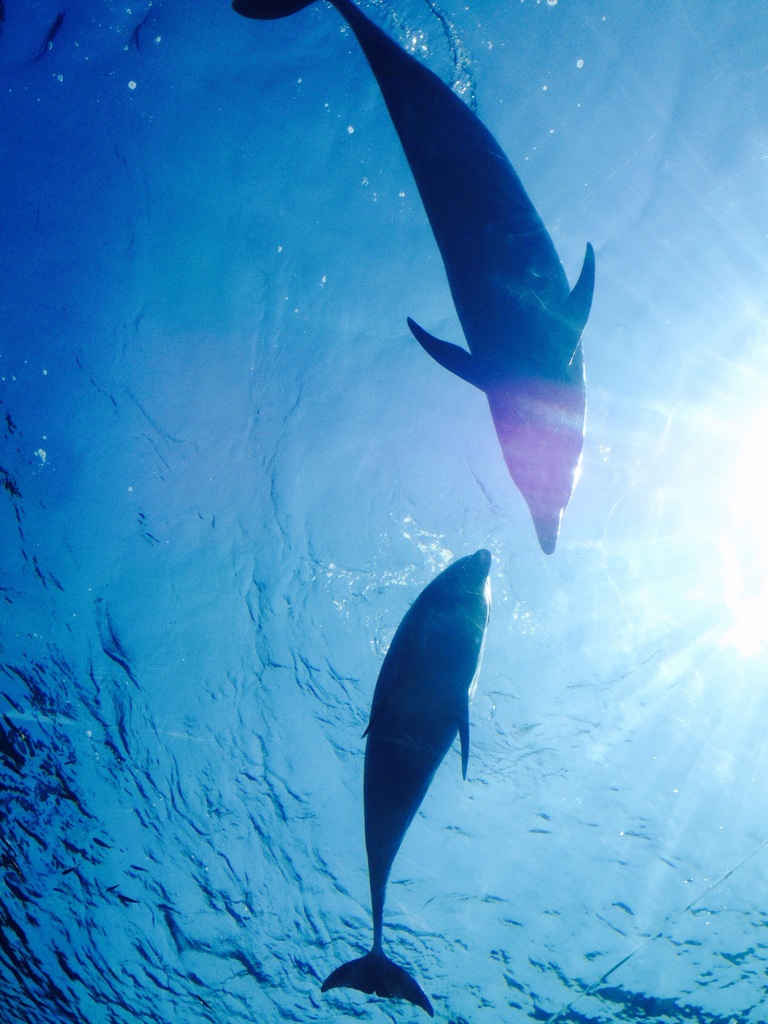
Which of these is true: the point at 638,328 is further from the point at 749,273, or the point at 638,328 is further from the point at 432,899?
the point at 432,899

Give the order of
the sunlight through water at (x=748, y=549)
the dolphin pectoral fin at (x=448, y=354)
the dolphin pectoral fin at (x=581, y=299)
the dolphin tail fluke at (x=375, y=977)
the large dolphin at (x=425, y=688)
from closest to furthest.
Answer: the dolphin pectoral fin at (x=448, y=354), the dolphin pectoral fin at (x=581, y=299), the large dolphin at (x=425, y=688), the dolphin tail fluke at (x=375, y=977), the sunlight through water at (x=748, y=549)

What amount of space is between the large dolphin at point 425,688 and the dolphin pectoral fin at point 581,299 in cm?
195

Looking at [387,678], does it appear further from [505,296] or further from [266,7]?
[266,7]

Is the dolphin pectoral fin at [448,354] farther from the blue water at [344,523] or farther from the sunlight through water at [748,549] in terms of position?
the sunlight through water at [748,549]

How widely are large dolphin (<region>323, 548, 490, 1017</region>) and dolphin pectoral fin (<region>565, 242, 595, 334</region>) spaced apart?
6.41ft

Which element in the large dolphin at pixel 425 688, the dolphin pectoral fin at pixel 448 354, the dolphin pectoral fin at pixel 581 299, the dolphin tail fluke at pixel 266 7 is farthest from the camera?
the large dolphin at pixel 425 688

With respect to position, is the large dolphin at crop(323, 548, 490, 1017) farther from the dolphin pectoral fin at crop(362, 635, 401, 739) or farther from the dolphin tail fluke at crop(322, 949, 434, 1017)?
the dolphin tail fluke at crop(322, 949, 434, 1017)

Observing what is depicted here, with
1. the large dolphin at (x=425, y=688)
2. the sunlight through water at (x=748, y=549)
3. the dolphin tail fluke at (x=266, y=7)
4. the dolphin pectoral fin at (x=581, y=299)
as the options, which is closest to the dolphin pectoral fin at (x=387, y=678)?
the large dolphin at (x=425, y=688)

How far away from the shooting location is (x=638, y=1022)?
592 inches

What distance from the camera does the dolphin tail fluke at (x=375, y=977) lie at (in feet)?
18.6

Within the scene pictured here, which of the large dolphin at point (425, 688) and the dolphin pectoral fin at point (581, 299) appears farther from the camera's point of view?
the large dolphin at point (425, 688)

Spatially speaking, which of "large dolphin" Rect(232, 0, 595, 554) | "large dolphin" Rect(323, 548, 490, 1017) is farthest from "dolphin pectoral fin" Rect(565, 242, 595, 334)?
"large dolphin" Rect(323, 548, 490, 1017)

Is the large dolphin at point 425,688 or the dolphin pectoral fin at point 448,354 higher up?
the dolphin pectoral fin at point 448,354

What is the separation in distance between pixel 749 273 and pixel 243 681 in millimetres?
10606
